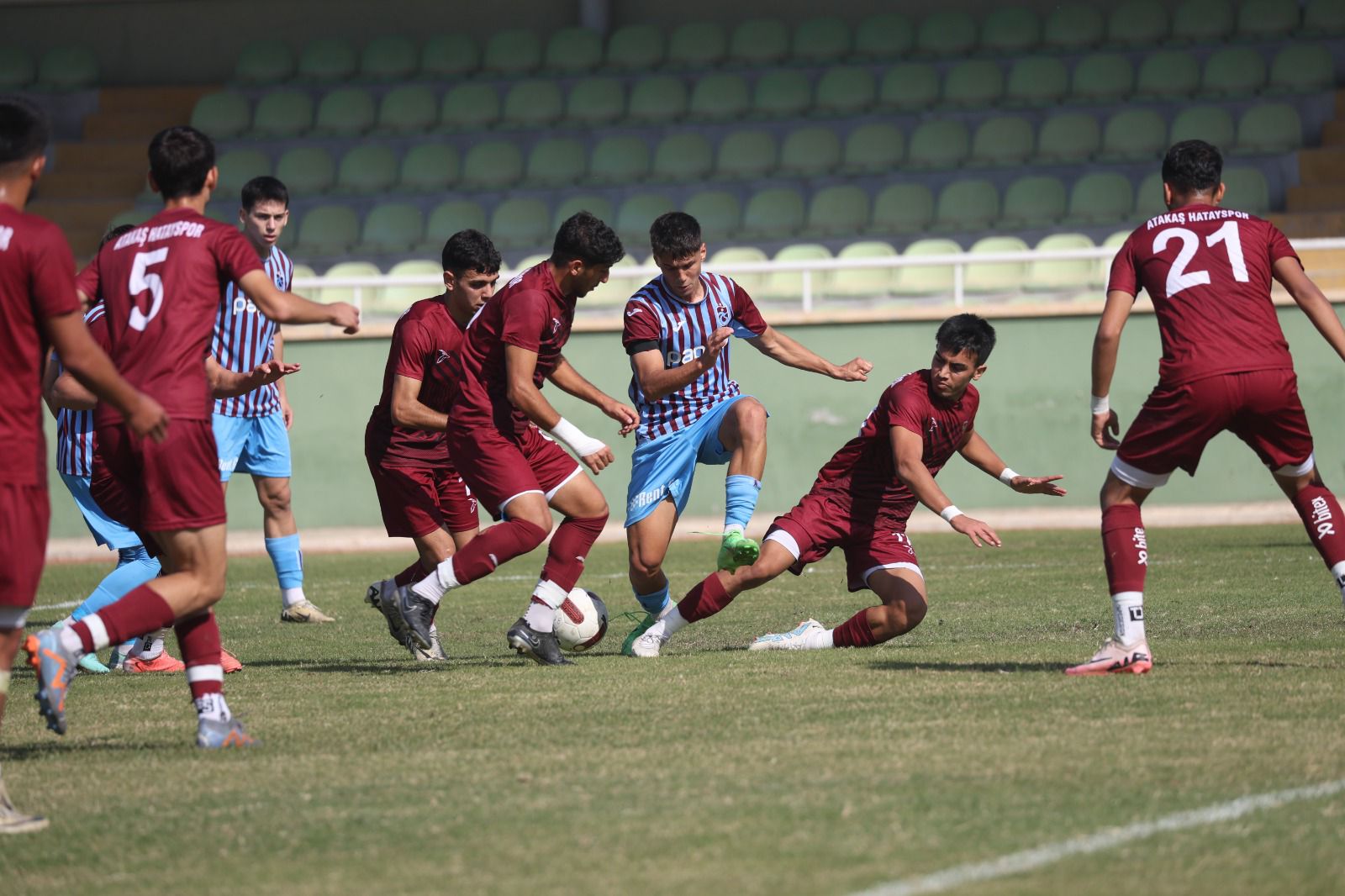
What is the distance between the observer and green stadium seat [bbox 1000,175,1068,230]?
18203 millimetres

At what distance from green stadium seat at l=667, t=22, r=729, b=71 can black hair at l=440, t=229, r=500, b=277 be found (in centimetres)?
1454

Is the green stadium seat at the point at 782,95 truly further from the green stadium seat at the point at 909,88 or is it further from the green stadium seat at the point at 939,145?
the green stadium seat at the point at 939,145

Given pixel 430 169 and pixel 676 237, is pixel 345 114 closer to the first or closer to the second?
pixel 430 169

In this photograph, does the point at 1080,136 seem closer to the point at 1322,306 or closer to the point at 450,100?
the point at 450,100

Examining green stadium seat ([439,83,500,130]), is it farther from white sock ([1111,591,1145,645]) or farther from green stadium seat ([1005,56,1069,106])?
white sock ([1111,591,1145,645])

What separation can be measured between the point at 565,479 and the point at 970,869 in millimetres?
3966

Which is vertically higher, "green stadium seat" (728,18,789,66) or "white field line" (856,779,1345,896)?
"green stadium seat" (728,18,789,66)

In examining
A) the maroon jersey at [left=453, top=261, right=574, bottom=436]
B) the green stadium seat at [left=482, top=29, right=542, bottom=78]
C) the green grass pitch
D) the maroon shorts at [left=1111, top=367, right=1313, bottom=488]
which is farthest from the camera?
the green stadium seat at [left=482, top=29, right=542, bottom=78]

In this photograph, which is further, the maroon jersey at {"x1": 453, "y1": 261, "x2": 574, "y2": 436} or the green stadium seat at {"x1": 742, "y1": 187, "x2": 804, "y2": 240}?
the green stadium seat at {"x1": 742, "y1": 187, "x2": 804, "y2": 240}

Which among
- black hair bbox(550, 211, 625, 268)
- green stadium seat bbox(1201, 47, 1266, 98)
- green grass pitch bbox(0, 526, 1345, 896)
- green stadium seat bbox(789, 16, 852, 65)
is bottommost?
green grass pitch bbox(0, 526, 1345, 896)

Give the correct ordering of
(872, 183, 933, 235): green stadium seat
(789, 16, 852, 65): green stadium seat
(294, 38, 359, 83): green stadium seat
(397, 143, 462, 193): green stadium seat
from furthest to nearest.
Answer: (294, 38, 359, 83): green stadium seat → (789, 16, 852, 65): green stadium seat → (397, 143, 462, 193): green stadium seat → (872, 183, 933, 235): green stadium seat

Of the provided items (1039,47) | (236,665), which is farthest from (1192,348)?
(1039,47)

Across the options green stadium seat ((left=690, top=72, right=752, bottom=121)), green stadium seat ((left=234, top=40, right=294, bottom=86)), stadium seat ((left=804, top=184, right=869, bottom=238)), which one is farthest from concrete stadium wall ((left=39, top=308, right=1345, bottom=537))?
green stadium seat ((left=234, top=40, right=294, bottom=86))

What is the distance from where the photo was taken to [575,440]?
6941 mm
